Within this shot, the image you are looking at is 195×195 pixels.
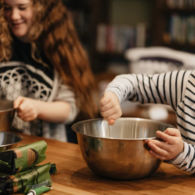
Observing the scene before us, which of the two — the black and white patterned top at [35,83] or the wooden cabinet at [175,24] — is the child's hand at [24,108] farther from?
the wooden cabinet at [175,24]

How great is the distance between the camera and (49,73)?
1826 mm

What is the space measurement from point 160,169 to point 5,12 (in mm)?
989

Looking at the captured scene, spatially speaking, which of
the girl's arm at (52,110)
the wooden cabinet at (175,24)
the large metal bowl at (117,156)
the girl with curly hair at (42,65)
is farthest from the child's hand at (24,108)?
the wooden cabinet at (175,24)

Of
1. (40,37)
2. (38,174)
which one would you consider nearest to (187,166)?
(38,174)

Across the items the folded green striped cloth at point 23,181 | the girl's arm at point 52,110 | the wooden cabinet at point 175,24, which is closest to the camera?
the folded green striped cloth at point 23,181

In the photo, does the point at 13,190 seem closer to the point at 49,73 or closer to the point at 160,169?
the point at 160,169

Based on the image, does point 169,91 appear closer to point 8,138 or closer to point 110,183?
point 110,183

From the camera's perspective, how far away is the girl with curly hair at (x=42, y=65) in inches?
69.1

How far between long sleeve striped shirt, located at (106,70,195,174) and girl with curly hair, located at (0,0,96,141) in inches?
18.8

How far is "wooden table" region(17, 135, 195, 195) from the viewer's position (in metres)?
1.03

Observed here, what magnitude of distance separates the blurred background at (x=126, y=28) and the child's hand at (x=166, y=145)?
8.48ft

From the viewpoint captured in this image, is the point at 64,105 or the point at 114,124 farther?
the point at 64,105

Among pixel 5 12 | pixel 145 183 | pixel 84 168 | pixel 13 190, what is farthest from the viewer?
pixel 5 12

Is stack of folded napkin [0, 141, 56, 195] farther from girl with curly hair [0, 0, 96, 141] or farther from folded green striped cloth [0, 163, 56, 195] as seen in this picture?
girl with curly hair [0, 0, 96, 141]
